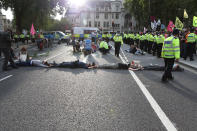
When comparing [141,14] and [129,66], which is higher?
[141,14]

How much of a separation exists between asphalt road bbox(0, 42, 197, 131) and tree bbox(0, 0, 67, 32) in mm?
31806

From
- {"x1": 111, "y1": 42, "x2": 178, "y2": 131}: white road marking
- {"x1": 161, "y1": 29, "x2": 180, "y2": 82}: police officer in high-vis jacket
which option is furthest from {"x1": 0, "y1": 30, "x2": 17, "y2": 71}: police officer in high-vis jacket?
{"x1": 161, "y1": 29, "x2": 180, "y2": 82}: police officer in high-vis jacket

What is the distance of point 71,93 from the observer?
18.6 ft

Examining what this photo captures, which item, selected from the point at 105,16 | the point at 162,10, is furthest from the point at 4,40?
the point at 105,16

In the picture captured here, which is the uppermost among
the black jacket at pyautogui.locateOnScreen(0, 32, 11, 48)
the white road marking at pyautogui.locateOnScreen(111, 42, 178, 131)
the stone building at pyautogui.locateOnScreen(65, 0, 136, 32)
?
the stone building at pyautogui.locateOnScreen(65, 0, 136, 32)

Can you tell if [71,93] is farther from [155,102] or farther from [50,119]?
[155,102]

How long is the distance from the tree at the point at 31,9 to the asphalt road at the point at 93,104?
31.8 metres

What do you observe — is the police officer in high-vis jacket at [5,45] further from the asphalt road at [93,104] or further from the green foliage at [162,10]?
the green foliage at [162,10]

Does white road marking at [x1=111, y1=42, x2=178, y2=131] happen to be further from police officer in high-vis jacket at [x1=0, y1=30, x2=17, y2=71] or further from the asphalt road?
police officer in high-vis jacket at [x1=0, y1=30, x2=17, y2=71]

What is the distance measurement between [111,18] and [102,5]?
23.0 ft

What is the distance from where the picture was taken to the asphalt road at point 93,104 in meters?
3.70

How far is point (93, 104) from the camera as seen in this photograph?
477 centimetres

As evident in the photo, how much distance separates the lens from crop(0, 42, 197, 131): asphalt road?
146 inches

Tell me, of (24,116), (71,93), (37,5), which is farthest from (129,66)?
(37,5)
